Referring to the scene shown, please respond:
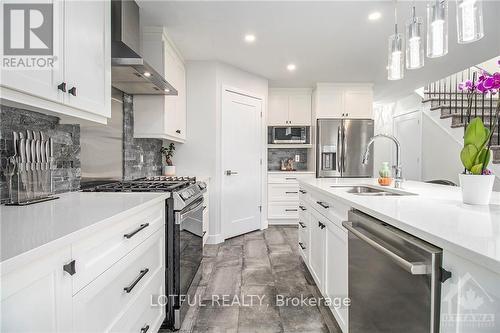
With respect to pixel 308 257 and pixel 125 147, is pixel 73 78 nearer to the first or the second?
pixel 125 147

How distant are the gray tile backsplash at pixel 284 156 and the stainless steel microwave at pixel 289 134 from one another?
1.30ft

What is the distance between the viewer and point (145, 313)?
57.9 inches

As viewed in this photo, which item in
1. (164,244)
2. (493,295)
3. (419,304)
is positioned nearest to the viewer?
(493,295)

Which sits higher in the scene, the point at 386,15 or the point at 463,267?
the point at 386,15

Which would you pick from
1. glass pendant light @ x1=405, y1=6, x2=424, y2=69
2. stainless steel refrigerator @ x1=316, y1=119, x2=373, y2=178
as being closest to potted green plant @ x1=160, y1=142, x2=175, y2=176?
stainless steel refrigerator @ x1=316, y1=119, x2=373, y2=178

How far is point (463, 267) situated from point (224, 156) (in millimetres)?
3324

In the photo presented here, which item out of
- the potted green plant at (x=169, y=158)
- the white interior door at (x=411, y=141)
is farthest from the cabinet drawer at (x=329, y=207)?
the white interior door at (x=411, y=141)

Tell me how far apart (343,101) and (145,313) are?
451 cm

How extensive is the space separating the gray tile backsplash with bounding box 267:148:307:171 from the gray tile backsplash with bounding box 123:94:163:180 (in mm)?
2630

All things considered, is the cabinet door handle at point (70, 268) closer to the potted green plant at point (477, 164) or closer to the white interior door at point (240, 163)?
the potted green plant at point (477, 164)

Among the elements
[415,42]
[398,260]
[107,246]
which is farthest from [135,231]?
[415,42]

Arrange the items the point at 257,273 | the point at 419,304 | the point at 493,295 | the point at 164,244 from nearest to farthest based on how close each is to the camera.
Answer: the point at 493,295 < the point at 419,304 < the point at 164,244 < the point at 257,273

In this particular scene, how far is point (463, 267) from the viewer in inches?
29.4

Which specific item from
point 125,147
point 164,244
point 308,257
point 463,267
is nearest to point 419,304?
point 463,267
